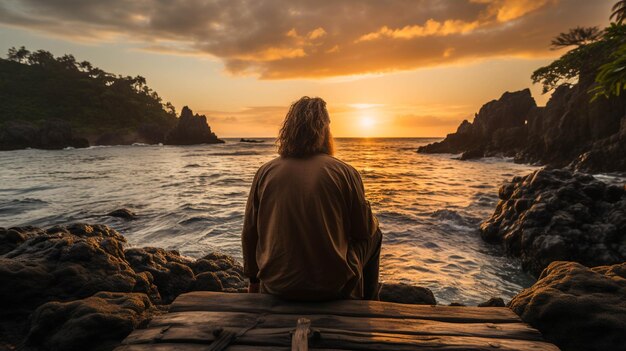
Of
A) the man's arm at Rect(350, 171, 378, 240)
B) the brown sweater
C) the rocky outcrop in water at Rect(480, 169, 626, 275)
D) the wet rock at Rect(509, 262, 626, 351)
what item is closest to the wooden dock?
the brown sweater

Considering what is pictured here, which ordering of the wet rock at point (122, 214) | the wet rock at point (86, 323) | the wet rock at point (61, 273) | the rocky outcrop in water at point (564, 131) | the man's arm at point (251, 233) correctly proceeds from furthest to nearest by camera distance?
the rocky outcrop in water at point (564, 131), the wet rock at point (122, 214), the wet rock at point (61, 273), the wet rock at point (86, 323), the man's arm at point (251, 233)

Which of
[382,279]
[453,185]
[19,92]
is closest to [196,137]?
[19,92]

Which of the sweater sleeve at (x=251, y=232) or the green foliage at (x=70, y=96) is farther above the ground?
the green foliage at (x=70, y=96)

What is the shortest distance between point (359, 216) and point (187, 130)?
10867 cm

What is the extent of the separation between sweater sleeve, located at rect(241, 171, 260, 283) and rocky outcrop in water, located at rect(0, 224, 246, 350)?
4.78ft

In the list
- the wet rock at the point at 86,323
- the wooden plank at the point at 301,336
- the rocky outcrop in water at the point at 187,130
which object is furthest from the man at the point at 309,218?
the rocky outcrop in water at the point at 187,130

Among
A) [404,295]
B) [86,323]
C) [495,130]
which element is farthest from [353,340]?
[495,130]

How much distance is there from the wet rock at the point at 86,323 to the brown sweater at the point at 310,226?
66.8 inches

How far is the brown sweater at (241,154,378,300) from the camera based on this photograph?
8.29ft

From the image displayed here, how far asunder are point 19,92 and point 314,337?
137708 mm

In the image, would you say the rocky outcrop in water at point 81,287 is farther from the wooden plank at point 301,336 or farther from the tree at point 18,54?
the tree at point 18,54

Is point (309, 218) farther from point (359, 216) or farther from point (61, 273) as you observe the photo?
point (61, 273)

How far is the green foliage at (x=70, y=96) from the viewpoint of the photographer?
98062 mm

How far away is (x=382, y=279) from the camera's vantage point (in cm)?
732
